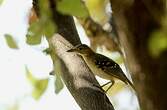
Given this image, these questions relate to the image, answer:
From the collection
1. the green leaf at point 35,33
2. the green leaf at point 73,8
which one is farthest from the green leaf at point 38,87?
the green leaf at point 73,8

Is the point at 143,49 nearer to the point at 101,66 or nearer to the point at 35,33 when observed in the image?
the point at 35,33

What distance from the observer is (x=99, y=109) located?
6.61ft

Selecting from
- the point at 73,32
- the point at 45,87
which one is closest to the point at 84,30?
the point at 73,32

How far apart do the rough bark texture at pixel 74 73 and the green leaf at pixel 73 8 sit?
3.40 ft

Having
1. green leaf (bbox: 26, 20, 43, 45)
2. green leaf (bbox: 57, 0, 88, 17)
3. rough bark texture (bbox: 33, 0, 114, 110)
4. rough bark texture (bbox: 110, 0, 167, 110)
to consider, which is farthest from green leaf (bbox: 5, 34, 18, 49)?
rough bark texture (bbox: 33, 0, 114, 110)

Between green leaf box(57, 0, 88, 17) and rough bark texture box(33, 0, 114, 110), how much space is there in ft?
3.40

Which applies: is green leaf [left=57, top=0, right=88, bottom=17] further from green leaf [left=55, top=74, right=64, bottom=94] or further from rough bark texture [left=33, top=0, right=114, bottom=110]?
rough bark texture [left=33, top=0, right=114, bottom=110]

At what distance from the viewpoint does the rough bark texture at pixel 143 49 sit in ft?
1.76

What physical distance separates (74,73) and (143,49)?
1748 mm

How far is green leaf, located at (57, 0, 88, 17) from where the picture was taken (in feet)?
3.08

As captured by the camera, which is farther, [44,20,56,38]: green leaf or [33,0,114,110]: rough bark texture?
[33,0,114,110]: rough bark texture

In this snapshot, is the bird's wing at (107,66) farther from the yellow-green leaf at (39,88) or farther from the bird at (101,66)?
the yellow-green leaf at (39,88)

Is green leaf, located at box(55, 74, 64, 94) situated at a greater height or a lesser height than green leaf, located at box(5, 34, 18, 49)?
lesser

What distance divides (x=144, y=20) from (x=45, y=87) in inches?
30.1
